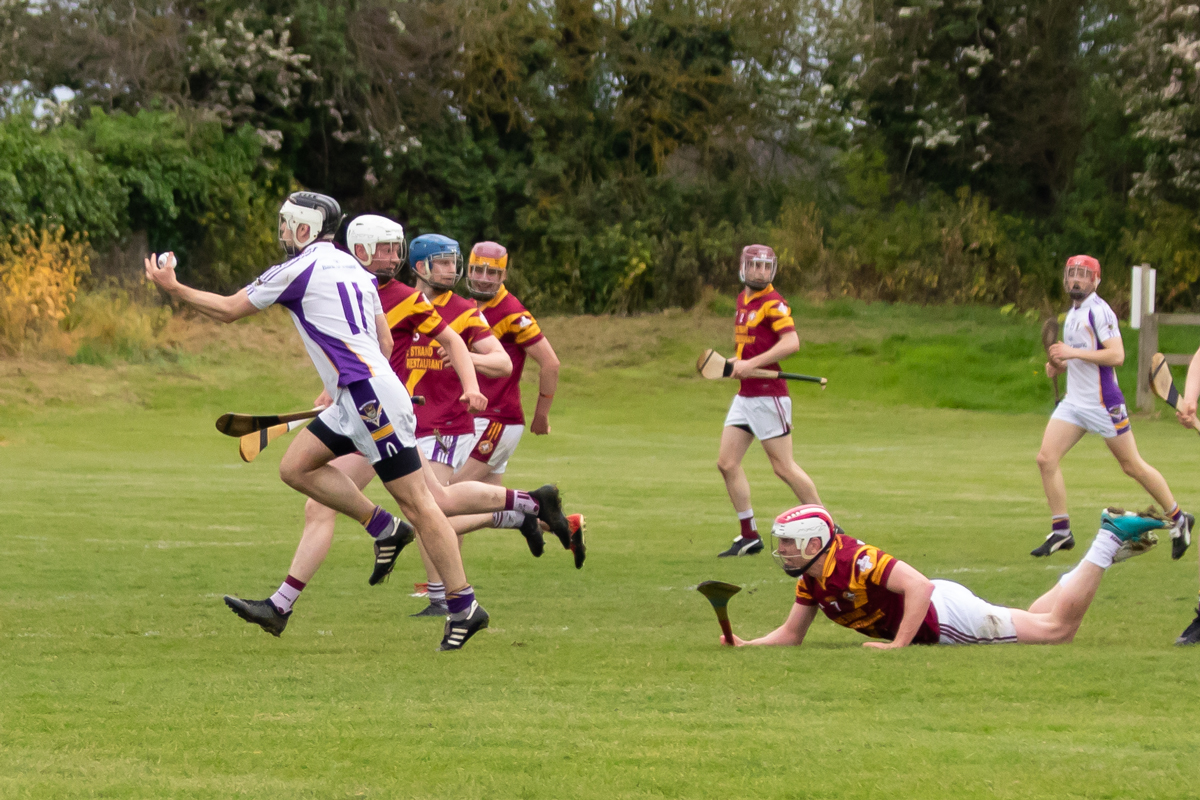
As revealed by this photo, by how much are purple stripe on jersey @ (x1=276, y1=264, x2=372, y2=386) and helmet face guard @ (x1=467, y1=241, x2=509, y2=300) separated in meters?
2.61

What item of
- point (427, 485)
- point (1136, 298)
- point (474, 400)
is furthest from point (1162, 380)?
point (1136, 298)

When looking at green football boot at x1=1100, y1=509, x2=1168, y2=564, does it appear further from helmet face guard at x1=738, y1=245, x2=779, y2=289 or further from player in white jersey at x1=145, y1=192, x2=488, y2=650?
helmet face guard at x1=738, y1=245, x2=779, y2=289

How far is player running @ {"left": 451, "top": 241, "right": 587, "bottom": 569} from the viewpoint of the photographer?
9.88m

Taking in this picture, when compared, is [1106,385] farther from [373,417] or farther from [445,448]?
[373,417]

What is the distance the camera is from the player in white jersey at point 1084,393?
11531 millimetres

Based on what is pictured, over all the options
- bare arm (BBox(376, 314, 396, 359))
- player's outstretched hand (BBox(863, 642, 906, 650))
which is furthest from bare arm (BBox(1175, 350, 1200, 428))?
bare arm (BBox(376, 314, 396, 359))

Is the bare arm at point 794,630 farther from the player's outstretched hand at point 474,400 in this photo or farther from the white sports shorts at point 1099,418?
the white sports shorts at point 1099,418

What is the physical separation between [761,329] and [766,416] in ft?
2.30

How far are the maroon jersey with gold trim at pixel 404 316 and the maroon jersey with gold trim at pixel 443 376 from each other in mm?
170

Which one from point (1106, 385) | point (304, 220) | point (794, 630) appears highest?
point (304, 220)

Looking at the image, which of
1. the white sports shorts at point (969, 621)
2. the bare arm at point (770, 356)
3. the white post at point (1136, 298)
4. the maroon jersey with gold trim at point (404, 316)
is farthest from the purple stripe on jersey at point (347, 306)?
the white post at point (1136, 298)

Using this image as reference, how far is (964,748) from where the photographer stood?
505cm

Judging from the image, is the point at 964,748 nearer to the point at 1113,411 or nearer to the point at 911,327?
the point at 1113,411

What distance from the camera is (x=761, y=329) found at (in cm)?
1212
